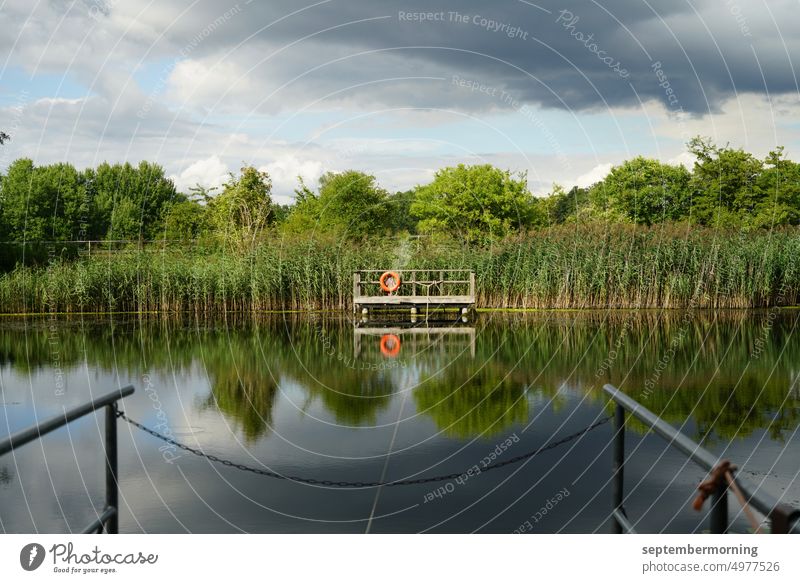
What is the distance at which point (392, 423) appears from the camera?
9.84 meters

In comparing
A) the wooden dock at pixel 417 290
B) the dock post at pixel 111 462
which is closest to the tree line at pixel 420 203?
the wooden dock at pixel 417 290

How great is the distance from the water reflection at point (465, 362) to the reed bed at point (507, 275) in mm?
1486

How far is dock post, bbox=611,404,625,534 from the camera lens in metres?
4.91

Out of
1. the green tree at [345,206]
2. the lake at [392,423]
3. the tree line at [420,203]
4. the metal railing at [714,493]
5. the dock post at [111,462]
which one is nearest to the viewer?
the metal railing at [714,493]

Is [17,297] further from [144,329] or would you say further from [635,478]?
[635,478]

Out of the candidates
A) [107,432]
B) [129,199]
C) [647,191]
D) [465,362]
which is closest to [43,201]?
[129,199]

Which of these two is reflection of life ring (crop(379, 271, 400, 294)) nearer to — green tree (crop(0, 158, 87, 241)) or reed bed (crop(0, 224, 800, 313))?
reed bed (crop(0, 224, 800, 313))

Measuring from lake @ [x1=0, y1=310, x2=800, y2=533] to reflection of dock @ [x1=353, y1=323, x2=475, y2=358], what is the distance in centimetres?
15

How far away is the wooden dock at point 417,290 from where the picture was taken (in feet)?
→ 76.0

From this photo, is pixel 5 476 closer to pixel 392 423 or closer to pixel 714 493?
pixel 392 423

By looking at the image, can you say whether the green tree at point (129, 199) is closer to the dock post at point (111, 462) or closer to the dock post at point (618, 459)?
the dock post at point (111, 462)

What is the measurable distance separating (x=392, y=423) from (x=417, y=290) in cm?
1557

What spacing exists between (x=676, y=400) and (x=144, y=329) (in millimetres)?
13361
